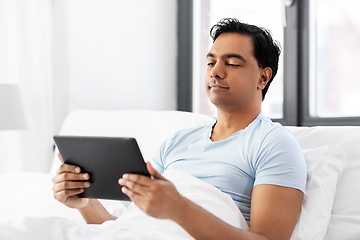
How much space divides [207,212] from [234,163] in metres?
0.25

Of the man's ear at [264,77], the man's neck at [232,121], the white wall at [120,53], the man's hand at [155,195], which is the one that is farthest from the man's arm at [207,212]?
the white wall at [120,53]

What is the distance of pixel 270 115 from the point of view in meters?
2.20

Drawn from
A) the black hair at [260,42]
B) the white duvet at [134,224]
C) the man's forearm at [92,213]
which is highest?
the black hair at [260,42]

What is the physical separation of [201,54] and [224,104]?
4.50 ft

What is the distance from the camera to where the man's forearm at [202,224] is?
836mm

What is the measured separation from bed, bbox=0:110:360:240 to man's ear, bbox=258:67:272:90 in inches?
8.8

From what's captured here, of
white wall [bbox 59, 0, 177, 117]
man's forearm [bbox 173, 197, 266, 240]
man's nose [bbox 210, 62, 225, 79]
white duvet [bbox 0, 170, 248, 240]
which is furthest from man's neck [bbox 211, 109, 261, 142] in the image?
white wall [bbox 59, 0, 177, 117]

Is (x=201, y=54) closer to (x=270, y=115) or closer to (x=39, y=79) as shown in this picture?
(x=270, y=115)

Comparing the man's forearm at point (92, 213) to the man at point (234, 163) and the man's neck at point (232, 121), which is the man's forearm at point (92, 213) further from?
the man's neck at point (232, 121)

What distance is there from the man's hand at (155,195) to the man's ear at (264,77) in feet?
1.86

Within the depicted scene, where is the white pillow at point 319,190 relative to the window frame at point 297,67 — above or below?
below

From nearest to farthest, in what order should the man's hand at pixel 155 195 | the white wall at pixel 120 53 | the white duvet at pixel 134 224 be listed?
the man's hand at pixel 155 195 → the white duvet at pixel 134 224 → the white wall at pixel 120 53

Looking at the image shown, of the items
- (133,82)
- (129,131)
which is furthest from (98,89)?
(129,131)

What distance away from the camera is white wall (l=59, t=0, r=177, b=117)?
2.34 m
